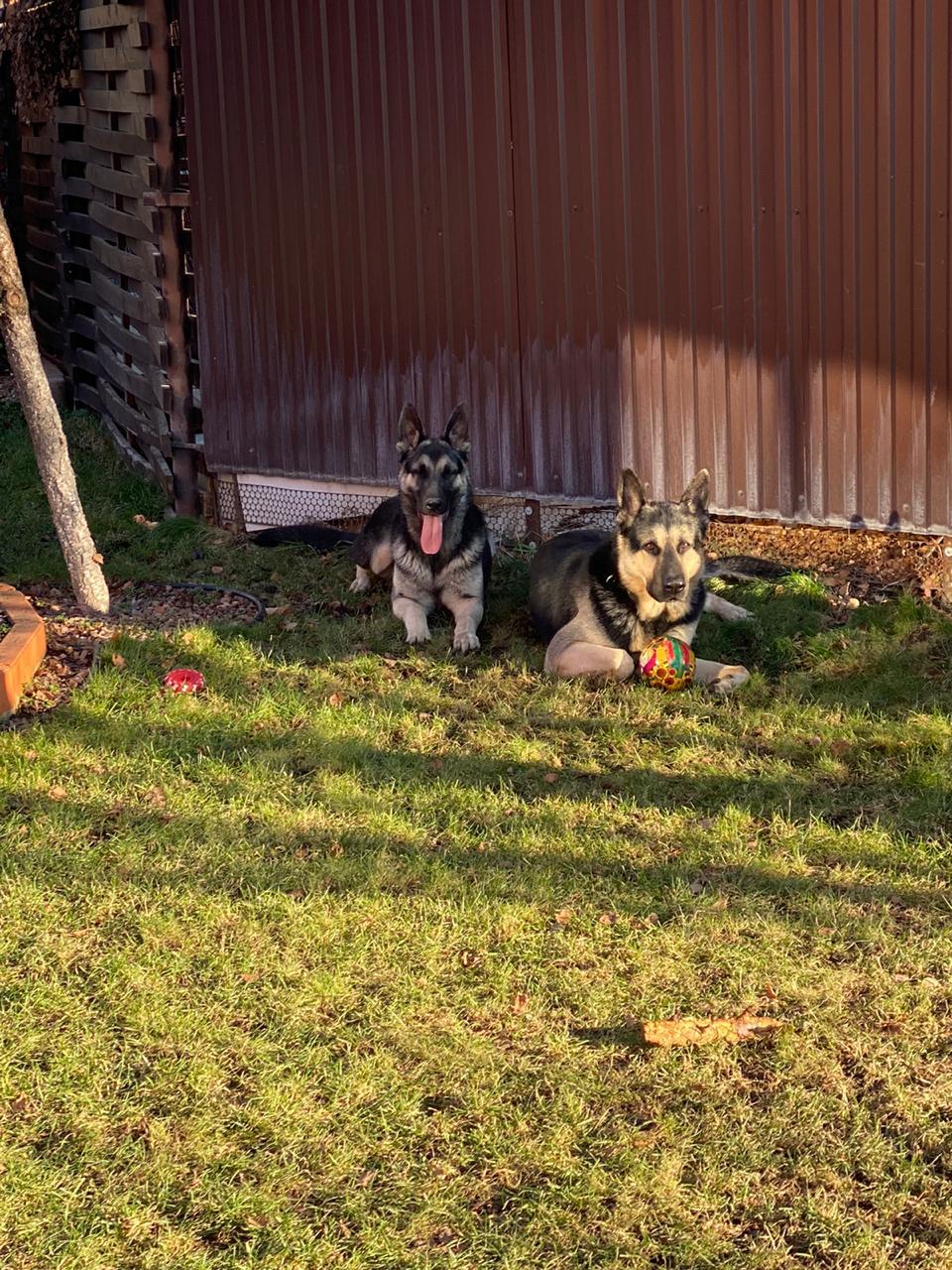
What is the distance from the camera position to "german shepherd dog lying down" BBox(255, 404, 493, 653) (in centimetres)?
820

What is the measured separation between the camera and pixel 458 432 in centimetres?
834

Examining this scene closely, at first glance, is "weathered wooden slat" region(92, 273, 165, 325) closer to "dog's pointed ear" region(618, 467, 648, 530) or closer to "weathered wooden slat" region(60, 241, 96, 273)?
"weathered wooden slat" region(60, 241, 96, 273)

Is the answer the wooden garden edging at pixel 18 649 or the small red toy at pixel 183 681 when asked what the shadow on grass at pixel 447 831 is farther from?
the small red toy at pixel 183 681

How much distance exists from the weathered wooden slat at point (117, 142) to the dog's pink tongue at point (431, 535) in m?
4.10

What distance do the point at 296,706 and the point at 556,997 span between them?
2762mm

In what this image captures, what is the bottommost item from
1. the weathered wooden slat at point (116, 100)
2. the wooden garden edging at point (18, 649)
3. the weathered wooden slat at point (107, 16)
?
the wooden garden edging at point (18, 649)

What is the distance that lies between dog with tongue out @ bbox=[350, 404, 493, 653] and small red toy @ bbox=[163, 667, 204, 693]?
51.8 inches

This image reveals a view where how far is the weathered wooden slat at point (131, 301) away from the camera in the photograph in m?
10.7

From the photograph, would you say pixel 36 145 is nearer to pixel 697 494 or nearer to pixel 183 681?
pixel 183 681

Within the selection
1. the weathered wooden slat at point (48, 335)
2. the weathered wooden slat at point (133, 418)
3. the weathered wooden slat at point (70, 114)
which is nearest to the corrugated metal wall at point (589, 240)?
the weathered wooden slat at point (133, 418)

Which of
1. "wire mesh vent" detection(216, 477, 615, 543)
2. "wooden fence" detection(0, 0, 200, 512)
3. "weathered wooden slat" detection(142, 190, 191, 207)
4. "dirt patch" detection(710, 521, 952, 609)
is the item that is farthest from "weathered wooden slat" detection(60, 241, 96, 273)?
"dirt patch" detection(710, 521, 952, 609)

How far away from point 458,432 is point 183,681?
7.37 feet

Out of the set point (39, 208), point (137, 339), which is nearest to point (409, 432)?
point (137, 339)

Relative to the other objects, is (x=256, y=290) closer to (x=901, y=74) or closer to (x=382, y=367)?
(x=382, y=367)
